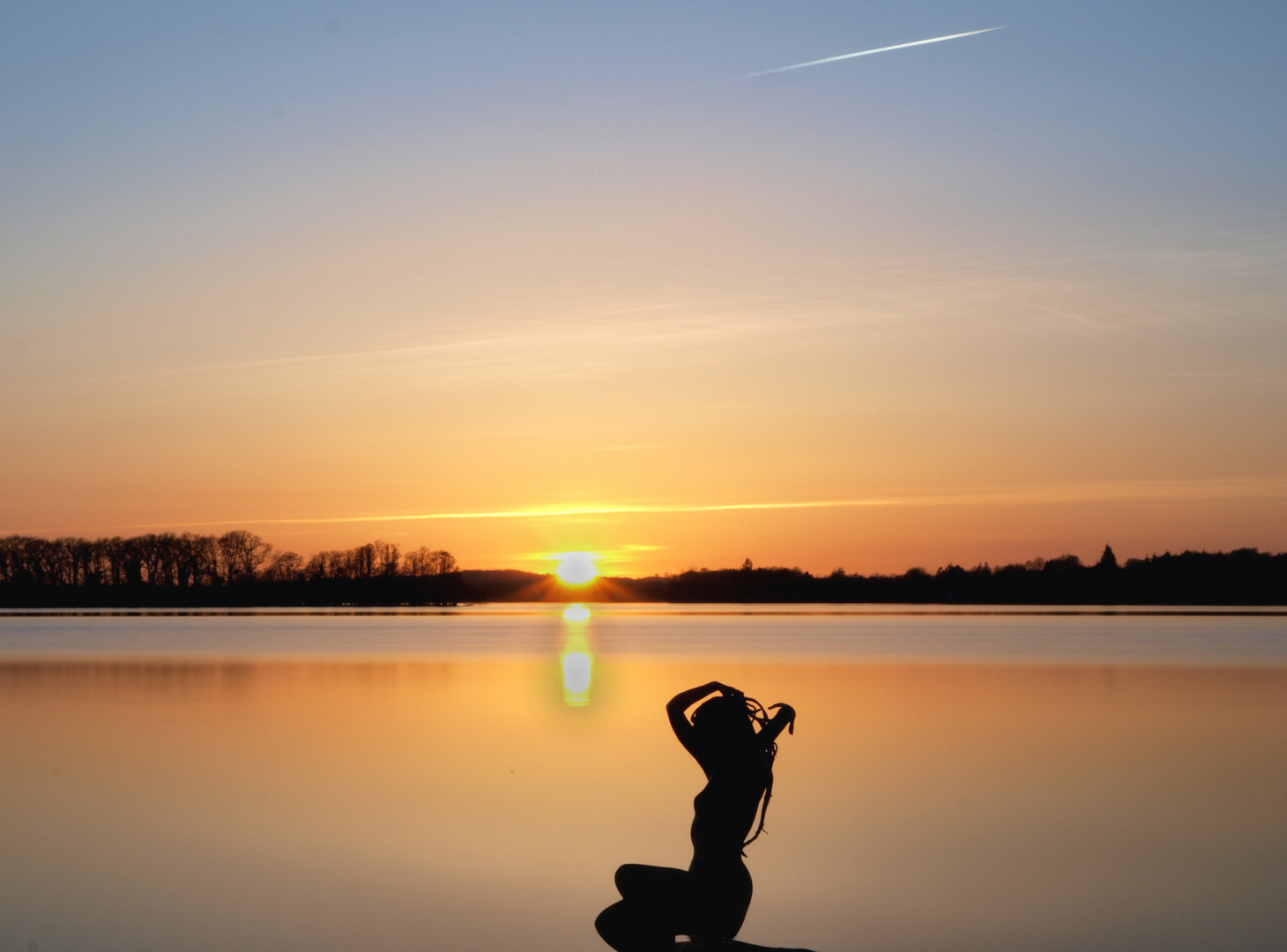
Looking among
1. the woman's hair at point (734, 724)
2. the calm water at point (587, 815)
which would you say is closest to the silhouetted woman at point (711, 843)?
the woman's hair at point (734, 724)

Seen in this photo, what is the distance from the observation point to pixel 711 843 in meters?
5.45

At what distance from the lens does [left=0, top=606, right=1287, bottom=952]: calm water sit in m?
7.61

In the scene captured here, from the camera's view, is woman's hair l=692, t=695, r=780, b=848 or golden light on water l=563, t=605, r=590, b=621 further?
golden light on water l=563, t=605, r=590, b=621

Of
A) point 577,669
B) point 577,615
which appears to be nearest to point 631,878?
point 577,669

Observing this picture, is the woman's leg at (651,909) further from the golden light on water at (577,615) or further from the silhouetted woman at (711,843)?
the golden light on water at (577,615)

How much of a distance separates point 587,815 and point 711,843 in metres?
5.80

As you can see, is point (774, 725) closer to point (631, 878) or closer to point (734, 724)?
point (734, 724)

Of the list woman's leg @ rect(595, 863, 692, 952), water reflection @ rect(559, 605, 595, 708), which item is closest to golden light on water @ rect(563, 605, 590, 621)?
water reflection @ rect(559, 605, 595, 708)

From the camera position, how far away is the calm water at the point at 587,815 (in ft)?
25.0

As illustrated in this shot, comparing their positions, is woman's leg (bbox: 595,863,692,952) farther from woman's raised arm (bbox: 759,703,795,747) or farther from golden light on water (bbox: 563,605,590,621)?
golden light on water (bbox: 563,605,590,621)

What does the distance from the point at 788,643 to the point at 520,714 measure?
1098 inches

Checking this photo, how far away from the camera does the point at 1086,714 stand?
19.6 m

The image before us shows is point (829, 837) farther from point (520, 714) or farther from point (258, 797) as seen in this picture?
point (520, 714)

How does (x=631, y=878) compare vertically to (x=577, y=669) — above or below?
above
